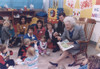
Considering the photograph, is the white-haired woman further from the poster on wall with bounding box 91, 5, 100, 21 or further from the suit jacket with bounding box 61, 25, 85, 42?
the poster on wall with bounding box 91, 5, 100, 21

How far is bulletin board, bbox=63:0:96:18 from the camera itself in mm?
3639

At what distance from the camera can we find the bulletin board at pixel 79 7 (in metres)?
3.64

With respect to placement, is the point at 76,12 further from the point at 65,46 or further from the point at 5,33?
the point at 5,33

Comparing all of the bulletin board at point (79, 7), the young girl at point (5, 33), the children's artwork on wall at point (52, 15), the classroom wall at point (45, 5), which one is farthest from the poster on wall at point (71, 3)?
the young girl at point (5, 33)

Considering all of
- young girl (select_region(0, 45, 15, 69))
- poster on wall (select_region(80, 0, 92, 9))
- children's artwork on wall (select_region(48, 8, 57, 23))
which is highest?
poster on wall (select_region(80, 0, 92, 9))

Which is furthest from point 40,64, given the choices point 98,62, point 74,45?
point 98,62

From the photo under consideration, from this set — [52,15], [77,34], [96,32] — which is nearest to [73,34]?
[77,34]

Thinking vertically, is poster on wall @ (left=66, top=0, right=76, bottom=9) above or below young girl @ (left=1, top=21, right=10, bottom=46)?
above

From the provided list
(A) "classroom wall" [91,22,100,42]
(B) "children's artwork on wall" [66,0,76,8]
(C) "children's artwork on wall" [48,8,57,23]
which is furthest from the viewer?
(C) "children's artwork on wall" [48,8,57,23]

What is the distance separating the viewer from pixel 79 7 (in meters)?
3.98

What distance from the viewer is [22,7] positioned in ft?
19.0

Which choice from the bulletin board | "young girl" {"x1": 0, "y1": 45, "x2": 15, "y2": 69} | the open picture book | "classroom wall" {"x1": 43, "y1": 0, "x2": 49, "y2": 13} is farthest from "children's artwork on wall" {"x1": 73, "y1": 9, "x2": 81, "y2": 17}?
"young girl" {"x1": 0, "y1": 45, "x2": 15, "y2": 69}

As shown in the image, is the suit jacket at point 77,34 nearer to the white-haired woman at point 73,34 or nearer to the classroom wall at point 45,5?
the white-haired woman at point 73,34

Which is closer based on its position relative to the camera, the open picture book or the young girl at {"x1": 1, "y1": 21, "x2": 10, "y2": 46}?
the open picture book
